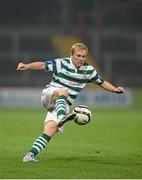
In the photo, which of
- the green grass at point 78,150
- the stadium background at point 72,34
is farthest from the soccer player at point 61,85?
the stadium background at point 72,34

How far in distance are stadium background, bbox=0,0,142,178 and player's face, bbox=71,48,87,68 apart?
20.2 m

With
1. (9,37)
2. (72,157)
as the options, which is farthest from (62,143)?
(9,37)

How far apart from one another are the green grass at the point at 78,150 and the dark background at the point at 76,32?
9.09 meters

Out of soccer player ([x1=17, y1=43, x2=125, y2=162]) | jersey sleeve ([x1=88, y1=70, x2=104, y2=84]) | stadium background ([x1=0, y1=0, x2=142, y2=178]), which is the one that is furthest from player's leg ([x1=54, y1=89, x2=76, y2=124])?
stadium background ([x1=0, y1=0, x2=142, y2=178])

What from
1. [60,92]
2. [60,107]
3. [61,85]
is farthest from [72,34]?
[60,107]

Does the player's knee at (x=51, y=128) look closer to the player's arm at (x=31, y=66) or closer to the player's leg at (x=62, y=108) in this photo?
the player's leg at (x=62, y=108)

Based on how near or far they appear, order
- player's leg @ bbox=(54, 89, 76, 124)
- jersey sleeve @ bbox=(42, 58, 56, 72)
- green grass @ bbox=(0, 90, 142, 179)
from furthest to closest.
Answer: jersey sleeve @ bbox=(42, 58, 56, 72) → player's leg @ bbox=(54, 89, 76, 124) → green grass @ bbox=(0, 90, 142, 179)

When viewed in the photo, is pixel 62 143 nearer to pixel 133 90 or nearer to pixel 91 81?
pixel 91 81

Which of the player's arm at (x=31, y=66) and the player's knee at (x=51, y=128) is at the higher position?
the player's arm at (x=31, y=66)

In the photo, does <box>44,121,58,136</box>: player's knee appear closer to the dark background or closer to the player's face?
the player's face

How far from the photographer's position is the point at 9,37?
106ft

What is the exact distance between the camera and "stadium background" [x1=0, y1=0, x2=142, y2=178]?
31562 millimetres

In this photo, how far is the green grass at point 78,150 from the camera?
894 cm

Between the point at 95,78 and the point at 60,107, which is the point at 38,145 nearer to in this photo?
the point at 60,107
